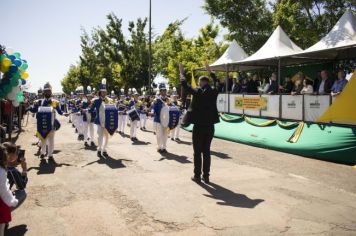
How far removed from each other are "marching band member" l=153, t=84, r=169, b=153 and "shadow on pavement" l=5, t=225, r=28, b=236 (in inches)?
264

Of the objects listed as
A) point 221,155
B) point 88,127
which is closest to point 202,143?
point 221,155

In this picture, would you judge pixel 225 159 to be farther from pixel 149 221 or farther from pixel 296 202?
pixel 149 221

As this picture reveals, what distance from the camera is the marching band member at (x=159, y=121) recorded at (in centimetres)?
1138

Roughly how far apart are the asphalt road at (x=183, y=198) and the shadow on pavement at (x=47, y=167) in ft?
0.08

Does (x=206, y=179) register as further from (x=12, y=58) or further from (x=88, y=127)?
(x=88, y=127)

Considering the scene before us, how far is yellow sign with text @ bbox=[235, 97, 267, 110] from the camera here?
14.1m

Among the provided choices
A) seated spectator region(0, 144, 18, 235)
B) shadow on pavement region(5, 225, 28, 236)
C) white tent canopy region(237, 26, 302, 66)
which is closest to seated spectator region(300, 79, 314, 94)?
white tent canopy region(237, 26, 302, 66)

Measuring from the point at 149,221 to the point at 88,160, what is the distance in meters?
5.34

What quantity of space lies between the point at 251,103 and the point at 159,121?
496cm

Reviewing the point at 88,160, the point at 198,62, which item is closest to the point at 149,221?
the point at 88,160

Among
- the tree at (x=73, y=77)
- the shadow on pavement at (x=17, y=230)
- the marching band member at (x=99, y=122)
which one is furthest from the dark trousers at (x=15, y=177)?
the tree at (x=73, y=77)

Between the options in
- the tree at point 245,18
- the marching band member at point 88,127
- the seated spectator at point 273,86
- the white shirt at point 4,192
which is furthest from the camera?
the tree at point 245,18

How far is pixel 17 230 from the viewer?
472 centimetres

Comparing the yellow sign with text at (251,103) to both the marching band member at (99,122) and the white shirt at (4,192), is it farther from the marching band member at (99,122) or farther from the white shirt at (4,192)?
the white shirt at (4,192)
